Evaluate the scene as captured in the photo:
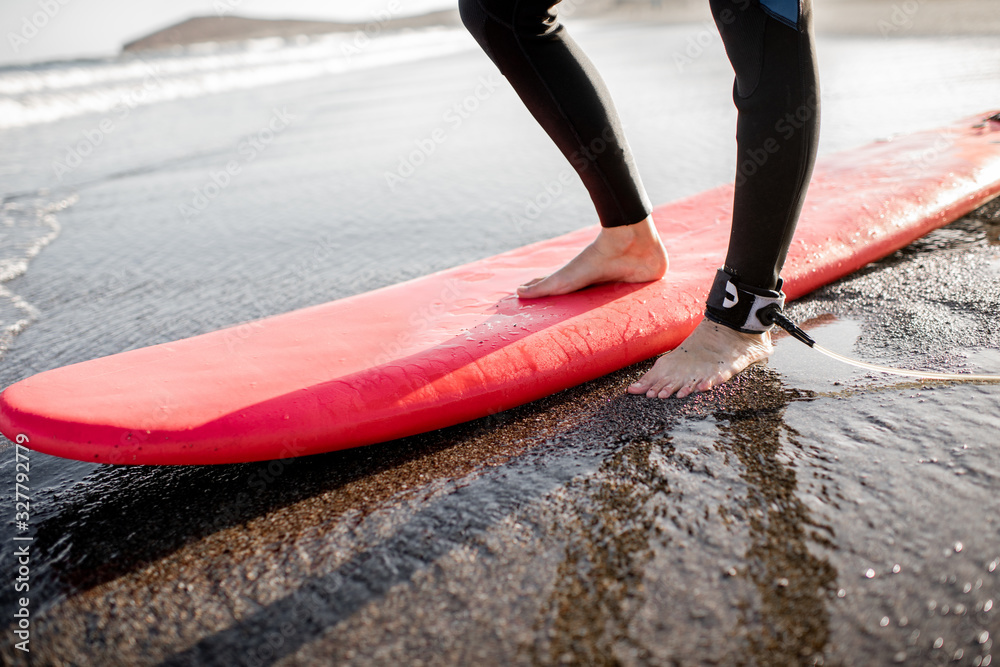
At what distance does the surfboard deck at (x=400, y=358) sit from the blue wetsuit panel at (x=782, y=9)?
62cm

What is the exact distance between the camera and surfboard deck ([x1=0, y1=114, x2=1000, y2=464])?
1157 millimetres

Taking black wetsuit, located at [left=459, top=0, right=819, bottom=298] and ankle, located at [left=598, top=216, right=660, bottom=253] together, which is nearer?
black wetsuit, located at [left=459, top=0, right=819, bottom=298]

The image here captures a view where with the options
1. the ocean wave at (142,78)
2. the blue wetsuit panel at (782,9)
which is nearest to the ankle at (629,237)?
the blue wetsuit panel at (782,9)

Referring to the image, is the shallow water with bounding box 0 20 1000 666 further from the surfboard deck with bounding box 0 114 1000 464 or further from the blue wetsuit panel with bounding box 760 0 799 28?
the blue wetsuit panel with bounding box 760 0 799 28

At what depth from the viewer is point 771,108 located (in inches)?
47.4

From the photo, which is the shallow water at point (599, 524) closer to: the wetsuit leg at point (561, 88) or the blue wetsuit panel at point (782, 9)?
the wetsuit leg at point (561, 88)

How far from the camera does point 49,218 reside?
3600 millimetres

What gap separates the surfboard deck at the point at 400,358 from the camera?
3.80 ft

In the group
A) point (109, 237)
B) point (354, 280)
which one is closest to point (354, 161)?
point (109, 237)

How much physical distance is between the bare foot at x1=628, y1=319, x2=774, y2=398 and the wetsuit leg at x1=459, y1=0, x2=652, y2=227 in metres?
0.35

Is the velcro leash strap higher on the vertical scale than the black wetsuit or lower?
lower

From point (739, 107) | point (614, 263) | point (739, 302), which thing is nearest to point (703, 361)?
point (739, 302)

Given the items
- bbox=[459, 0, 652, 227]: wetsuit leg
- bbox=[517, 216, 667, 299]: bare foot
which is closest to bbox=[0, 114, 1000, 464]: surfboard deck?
bbox=[517, 216, 667, 299]: bare foot

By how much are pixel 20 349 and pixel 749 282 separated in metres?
1.96
